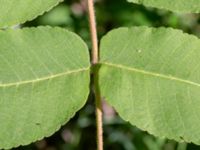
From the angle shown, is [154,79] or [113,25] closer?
[154,79]

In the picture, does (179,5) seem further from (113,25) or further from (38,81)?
(113,25)

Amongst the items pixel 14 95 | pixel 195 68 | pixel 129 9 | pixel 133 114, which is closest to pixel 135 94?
pixel 133 114

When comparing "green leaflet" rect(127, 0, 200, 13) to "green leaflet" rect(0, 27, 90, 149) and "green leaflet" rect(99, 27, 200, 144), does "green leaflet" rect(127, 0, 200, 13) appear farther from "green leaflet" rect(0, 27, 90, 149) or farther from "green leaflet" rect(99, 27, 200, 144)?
"green leaflet" rect(0, 27, 90, 149)

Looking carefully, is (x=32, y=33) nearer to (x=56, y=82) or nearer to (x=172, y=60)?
(x=56, y=82)

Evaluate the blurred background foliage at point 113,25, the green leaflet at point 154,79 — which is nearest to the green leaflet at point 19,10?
the green leaflet at point 154,79

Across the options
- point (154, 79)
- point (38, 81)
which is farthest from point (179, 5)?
point (38, 81)
